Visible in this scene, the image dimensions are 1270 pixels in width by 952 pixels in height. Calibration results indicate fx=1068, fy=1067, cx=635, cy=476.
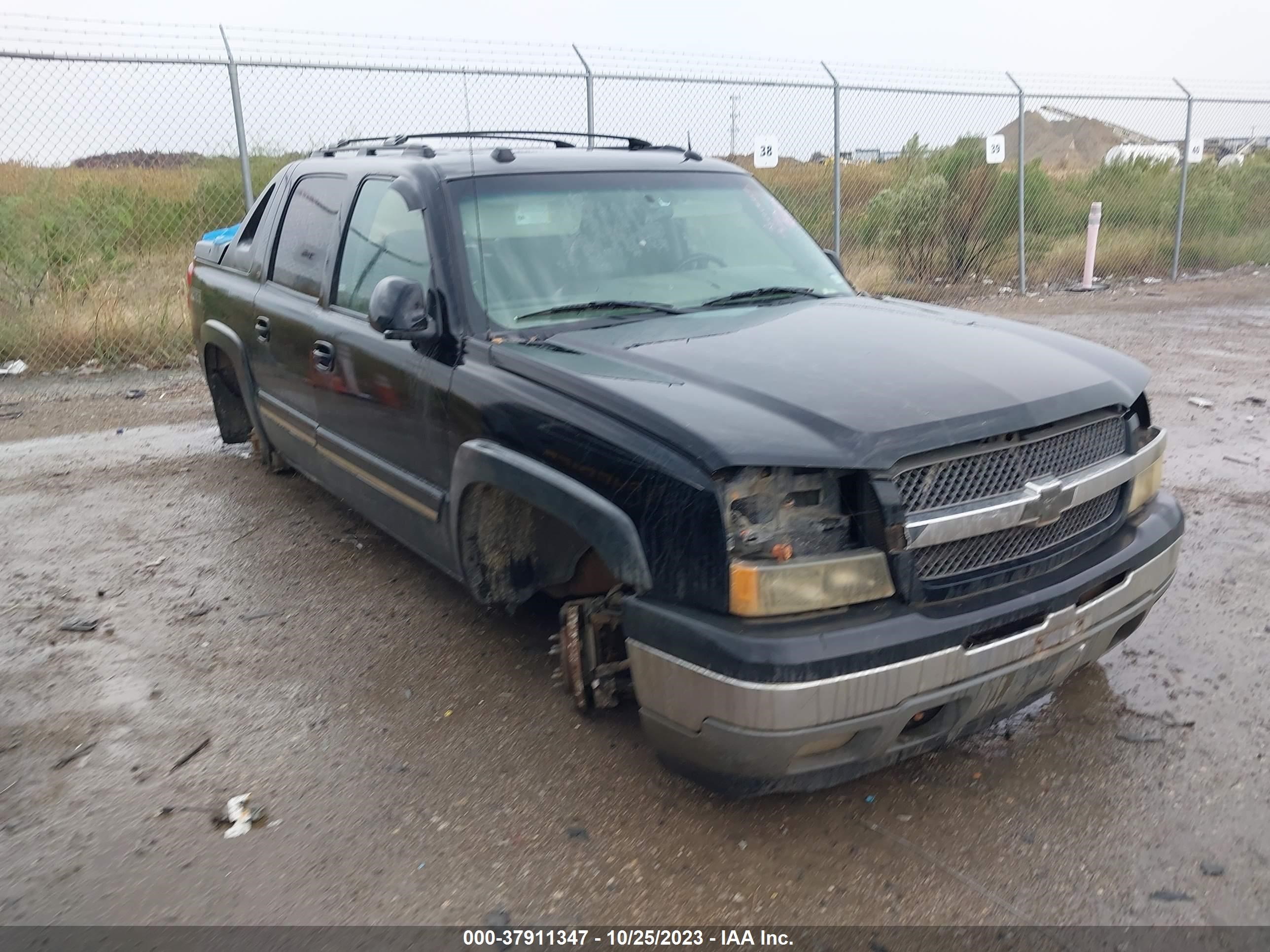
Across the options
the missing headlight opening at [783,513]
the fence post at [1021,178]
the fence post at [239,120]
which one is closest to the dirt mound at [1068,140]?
the fence post at [1021,178]

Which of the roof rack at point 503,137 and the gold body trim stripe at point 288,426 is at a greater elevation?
the roof rack at point 503,137

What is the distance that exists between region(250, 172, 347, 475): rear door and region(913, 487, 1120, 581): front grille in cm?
263

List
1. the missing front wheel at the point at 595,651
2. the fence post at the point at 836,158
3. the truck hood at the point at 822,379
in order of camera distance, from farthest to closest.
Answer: the fence post at the point at 836,158, the missing front wheel at the point at 595,651, the truck hood at the point at 822,379

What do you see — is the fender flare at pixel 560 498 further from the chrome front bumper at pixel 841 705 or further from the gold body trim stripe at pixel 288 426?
the gold body trim stripe at pixel 288 426

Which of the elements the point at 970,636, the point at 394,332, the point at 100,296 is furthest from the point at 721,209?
the point at 100,296

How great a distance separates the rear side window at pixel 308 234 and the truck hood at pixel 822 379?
1.61 meters

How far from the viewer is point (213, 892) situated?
267 centimetres

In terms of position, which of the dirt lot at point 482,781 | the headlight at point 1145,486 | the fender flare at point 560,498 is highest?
the fender flare at point 560,498

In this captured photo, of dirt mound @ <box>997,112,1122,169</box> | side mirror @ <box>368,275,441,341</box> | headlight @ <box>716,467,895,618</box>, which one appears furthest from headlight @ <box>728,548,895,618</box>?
dirt mound @ <box>997,112,1122,169</box>

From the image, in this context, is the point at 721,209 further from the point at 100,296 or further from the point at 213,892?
the point at 100,296

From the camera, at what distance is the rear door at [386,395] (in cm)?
368

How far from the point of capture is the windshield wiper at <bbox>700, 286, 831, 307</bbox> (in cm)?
381

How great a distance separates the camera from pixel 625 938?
250 centimetres

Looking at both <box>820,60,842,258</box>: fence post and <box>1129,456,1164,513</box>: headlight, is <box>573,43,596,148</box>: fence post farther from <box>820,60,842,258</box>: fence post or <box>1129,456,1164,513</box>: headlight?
<box>1129,456,1164,513</box>: headlight
